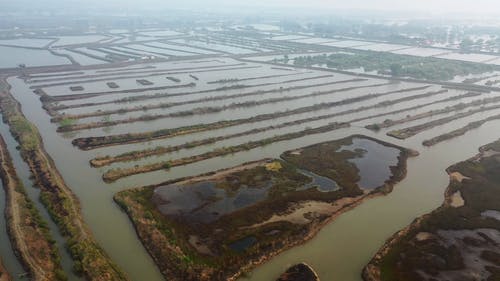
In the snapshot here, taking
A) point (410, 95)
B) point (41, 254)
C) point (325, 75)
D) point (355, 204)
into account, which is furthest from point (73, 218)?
point (325, 75)

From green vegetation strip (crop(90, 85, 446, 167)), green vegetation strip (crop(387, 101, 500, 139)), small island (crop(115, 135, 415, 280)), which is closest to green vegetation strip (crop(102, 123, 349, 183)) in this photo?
green vegetation strip (crop(90, 85, 446, 167))

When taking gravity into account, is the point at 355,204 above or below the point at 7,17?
below

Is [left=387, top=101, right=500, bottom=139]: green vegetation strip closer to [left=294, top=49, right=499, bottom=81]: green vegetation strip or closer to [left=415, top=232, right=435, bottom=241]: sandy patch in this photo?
[left=415, top=232, right=435, bottom=241]: sandy patch

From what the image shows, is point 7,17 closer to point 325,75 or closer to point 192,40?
point 192,40

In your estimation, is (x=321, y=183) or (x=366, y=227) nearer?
(x=366, y=227)

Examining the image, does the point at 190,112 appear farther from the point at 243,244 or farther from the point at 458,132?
the point at 458,132

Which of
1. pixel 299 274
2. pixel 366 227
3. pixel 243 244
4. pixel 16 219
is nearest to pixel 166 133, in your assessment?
pixel 16 219
